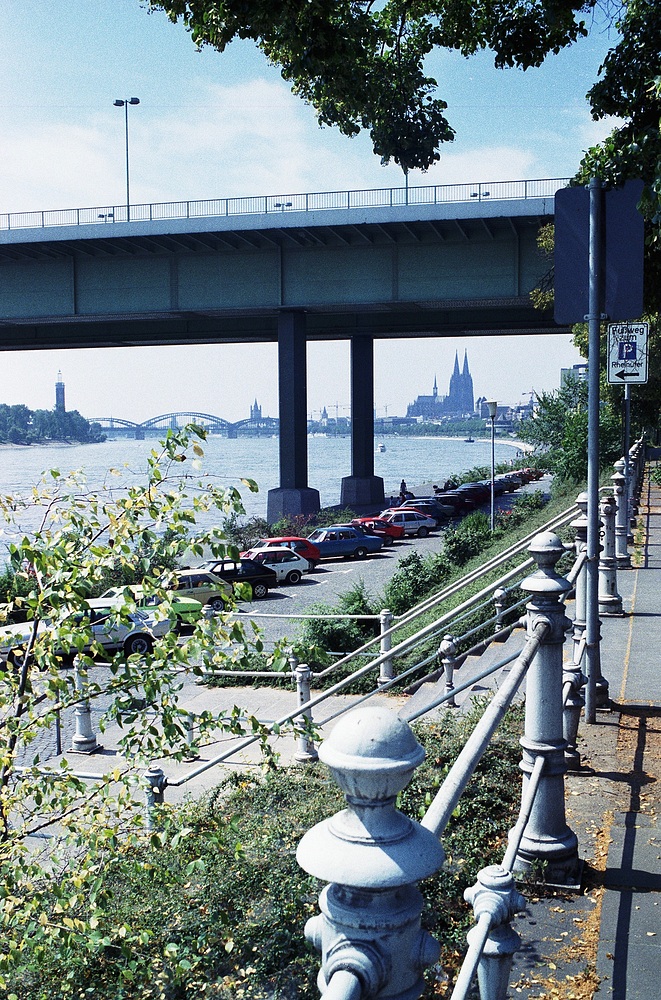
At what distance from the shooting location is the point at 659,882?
4363mm

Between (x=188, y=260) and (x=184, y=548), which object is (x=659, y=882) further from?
(x=188, y=260)

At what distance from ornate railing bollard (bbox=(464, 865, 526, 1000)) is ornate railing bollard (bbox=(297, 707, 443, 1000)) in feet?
1.89

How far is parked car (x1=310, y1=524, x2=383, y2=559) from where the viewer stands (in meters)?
38.5

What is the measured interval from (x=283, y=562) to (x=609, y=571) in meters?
22.8

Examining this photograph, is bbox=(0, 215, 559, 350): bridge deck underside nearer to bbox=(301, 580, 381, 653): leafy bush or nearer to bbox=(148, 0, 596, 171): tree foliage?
bbox=(301, 580, 381, 653): leafy bush

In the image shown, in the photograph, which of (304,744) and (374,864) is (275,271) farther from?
(374,864)

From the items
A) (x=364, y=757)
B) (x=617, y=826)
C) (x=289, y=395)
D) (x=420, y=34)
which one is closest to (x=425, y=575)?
(x=420, y=34)

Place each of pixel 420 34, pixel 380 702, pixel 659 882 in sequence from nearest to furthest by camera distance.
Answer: pixel 659 882, pixel 420 34, pixel 380 702

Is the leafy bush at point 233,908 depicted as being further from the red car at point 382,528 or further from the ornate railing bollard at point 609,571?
the red car at point 382,528

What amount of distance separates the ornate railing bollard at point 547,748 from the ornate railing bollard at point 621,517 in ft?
33.2

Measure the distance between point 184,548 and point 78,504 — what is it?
0.81 metres

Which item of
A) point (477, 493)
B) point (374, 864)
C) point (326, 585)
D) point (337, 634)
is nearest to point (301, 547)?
point (326, 585)

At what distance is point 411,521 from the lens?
44.9 metres

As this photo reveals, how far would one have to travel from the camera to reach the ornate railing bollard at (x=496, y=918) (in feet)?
7.70
